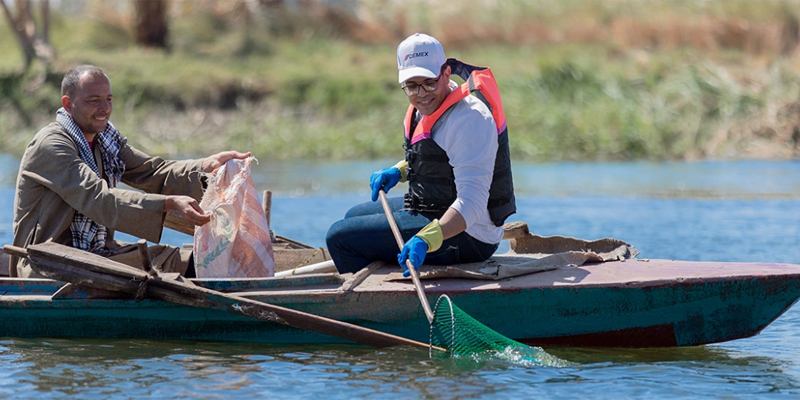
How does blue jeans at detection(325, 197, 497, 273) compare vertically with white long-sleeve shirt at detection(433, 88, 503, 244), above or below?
below

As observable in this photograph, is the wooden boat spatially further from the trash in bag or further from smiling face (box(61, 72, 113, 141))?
smiling face (box(61, 72, 113, 141))

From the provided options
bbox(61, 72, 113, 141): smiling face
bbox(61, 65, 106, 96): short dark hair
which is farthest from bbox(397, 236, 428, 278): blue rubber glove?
bbox(61, 65, 106, 96): short dark hair

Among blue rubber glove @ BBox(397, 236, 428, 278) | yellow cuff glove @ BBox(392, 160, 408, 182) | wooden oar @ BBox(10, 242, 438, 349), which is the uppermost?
yellow cuff glove @ BBox(392, 160, 408, 182)

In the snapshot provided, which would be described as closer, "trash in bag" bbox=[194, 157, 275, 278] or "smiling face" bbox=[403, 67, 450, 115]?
"smiling face" bbox=[403, 67, 450, 115]

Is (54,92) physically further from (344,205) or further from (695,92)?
(695,92)

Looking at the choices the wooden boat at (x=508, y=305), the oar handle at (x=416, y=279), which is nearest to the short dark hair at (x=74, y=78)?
the wooden boat at (x=508, y=305)

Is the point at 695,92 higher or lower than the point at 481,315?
higher

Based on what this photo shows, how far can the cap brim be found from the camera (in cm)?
510

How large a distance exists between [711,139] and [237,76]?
8.71m

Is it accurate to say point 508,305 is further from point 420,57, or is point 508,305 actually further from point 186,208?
point 186,208

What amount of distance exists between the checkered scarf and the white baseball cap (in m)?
1.75

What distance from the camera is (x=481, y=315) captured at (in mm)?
5387

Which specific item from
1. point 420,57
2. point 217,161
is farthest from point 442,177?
point 217,161

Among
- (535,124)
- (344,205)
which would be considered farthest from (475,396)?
(535,124)
